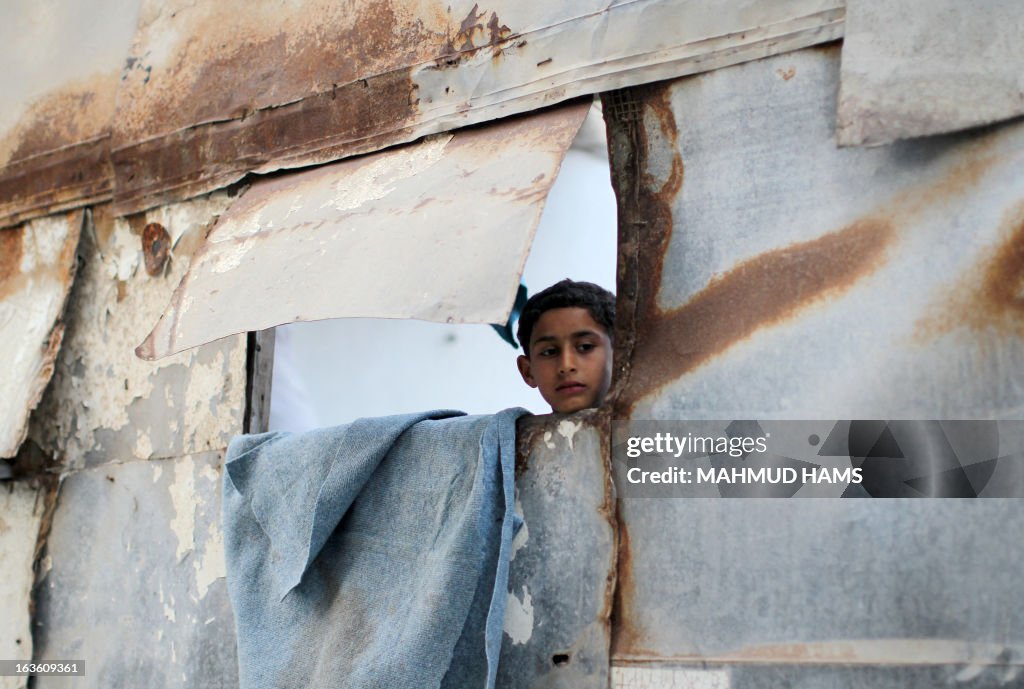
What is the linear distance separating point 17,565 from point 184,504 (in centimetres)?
75

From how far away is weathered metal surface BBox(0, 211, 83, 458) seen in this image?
3.36m

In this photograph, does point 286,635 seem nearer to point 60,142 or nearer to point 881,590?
point 881,590

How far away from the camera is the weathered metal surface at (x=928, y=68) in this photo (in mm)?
1960

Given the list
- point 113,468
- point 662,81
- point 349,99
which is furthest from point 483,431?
point 113,468

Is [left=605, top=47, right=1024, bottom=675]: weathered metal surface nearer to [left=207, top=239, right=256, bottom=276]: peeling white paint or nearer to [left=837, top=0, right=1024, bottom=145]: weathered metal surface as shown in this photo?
[left=837, top=0, right=1024, bottom=145]: weathered metal surface

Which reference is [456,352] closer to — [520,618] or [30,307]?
[30,307]

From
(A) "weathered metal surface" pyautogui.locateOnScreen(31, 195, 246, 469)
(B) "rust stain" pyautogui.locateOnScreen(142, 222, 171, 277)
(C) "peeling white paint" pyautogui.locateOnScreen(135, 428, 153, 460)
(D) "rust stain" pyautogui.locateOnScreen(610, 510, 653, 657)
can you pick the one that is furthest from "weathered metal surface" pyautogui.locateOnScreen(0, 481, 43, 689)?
(D) "rust stain" pyautogui.locateOnScreen(610, 510, 653, 657)

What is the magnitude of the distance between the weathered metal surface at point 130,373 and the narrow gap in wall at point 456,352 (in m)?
1.50

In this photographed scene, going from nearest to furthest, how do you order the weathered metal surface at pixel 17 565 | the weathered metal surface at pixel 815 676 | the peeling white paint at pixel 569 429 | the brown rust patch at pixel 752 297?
the weathered metal surface at pixel 815 676 < the brown rust patch at pixel 752 297 < the peeling white paint at pixel 569 429 < the weathered metal surface at pixel 17 565

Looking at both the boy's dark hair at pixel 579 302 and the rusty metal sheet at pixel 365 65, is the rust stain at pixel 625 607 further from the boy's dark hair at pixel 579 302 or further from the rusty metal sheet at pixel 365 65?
the rusty metal sheet at pixel 365 65

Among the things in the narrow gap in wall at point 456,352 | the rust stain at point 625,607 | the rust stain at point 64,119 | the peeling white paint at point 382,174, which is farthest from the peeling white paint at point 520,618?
the narrow gap in wall at point 456,352

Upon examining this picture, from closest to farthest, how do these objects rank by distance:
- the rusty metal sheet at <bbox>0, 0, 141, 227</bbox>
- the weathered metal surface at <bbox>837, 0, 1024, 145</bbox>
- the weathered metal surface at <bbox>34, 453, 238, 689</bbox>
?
the weathered metal surface at <bbox>837, 0, 1024, 145</bbox>, the weathered metal surface at <bbox>34, 453, 238, 689</bbox>, the rusty metal sheet at <bbox>0, 0, 141, 227</bbox>

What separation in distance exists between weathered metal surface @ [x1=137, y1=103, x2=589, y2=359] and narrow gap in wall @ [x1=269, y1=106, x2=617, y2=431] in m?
2.03

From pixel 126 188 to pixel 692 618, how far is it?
227cm
